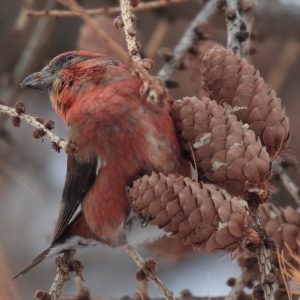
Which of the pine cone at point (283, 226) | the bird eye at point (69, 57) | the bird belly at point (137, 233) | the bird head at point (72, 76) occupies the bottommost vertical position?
the pine cone at point (283, 226)

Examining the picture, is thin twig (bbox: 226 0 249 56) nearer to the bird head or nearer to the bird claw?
the bird head

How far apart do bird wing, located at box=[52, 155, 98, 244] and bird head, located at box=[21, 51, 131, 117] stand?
0.19m

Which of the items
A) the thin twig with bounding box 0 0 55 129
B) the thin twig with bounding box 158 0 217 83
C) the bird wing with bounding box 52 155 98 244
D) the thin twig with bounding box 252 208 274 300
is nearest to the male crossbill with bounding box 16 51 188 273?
the bird wing with bounding box 52 155 98 244

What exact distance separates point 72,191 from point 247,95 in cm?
63

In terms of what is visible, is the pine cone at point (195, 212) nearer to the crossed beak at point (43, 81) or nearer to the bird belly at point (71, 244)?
the bird belly at point (71, 244)

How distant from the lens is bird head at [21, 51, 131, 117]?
2.11 m

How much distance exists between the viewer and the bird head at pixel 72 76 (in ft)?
6.91

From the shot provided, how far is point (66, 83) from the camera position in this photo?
2.20 metres

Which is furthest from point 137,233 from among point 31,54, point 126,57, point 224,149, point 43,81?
point 31,54

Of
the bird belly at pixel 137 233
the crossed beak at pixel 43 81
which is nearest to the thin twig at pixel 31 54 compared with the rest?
the crossed beak at pixel 43 81

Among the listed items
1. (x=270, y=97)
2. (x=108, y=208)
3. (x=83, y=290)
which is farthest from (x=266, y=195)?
(x=108, y=208)

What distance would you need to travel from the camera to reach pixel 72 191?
6.91 feet

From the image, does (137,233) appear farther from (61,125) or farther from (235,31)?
(61,125)

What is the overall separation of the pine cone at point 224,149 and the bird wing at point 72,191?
426 millimetres
